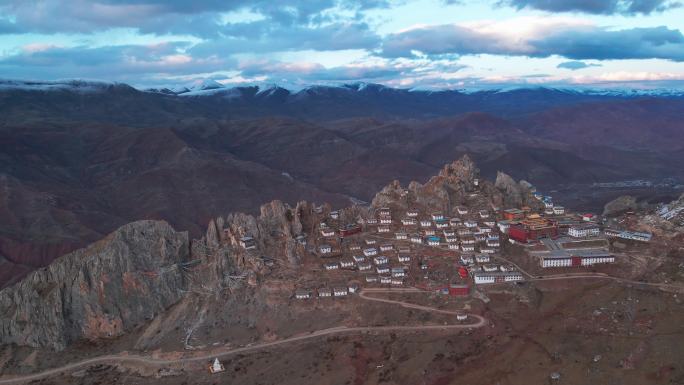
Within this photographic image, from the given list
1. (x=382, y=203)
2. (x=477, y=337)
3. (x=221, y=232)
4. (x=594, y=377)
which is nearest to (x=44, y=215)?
(x=221, y=232)

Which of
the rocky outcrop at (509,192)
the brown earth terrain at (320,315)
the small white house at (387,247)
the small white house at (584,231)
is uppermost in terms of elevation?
the rocky outcrop at (509,192)

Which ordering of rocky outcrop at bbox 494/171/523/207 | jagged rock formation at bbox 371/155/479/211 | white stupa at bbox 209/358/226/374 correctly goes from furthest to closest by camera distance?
rocky outcrop at bbox 494/171/523/207 < jagged rock formation at bbox 371/155/479/211 < white stupa at bbox 209/358/226/374

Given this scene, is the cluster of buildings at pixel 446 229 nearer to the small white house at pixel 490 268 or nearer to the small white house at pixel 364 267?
the small white house at pixel 490 268

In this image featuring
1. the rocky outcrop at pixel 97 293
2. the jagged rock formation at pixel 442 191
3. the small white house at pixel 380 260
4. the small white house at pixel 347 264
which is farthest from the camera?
the jagged rock formation at pixel 442 191

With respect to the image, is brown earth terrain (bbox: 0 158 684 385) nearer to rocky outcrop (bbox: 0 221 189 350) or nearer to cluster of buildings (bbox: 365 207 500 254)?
rocky outcrop (bbox: 0 221 189 350)

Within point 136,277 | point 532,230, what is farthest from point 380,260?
point 136,277

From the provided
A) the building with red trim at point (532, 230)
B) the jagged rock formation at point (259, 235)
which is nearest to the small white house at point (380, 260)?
the jagged rock formation at point (259, 235)

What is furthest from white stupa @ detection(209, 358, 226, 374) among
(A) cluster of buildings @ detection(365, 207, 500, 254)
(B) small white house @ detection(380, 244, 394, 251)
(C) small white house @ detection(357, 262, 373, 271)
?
(A) cluster of buildings @ detection(365, 207, 500, 254)

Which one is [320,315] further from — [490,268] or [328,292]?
[490,268]

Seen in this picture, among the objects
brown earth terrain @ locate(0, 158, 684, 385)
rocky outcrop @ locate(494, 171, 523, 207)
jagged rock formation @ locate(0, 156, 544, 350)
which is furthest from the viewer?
rocky outcrop @ locate(494, 171, 523, 207)
